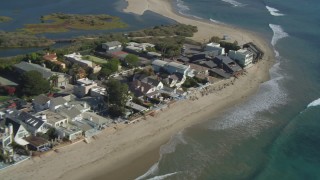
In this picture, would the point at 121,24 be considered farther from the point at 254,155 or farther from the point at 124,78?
the point at 254,155

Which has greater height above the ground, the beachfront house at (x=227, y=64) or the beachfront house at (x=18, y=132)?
the beachfront house at (x=18, y=132)

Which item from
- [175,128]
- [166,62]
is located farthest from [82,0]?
[175,128]

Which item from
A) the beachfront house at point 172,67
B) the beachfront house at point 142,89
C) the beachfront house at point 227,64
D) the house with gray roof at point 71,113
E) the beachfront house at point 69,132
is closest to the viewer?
the beachfront house at point 69,132

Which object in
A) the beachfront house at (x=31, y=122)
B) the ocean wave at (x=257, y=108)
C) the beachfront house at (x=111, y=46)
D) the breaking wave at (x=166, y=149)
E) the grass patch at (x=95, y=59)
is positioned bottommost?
the ocean wave at (x=257, y=108)

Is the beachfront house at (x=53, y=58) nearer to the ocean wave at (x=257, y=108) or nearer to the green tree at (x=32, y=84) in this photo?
the green tree at (x=32, y=84)

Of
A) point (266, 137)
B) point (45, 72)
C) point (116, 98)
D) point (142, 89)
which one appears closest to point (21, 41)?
point (45, 72)

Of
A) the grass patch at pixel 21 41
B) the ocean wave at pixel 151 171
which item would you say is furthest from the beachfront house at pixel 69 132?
the grass patch at pixel 21 41

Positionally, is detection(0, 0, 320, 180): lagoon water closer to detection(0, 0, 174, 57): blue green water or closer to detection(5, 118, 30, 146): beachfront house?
detection(0, 0, 174, 57): blue green water
